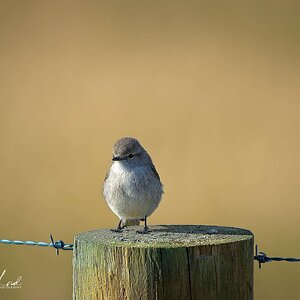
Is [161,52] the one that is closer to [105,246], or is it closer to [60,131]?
[60,131]

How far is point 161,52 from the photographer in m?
11.4

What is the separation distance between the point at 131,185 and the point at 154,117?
480cm

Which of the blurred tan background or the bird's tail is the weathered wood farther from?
the blurred tan background

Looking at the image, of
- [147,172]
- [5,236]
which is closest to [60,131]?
[5,236]

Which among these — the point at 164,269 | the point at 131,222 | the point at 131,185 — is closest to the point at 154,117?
the point at 131,222

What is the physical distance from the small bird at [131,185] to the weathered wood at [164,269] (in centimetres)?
168

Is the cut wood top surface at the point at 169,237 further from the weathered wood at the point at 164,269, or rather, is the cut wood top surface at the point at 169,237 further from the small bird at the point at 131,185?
the small bird at the point at 131,185

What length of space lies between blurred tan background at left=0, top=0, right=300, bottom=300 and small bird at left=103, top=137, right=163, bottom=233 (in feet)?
7.91

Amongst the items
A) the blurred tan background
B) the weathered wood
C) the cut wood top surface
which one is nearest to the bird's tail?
the cut wood top surface

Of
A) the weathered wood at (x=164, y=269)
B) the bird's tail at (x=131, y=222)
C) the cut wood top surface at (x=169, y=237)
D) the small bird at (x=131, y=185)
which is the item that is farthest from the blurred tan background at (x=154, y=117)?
the weathered wood at (x=164, y=269)

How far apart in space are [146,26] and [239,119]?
102 inches

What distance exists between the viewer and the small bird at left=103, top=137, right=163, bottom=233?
5.21 m

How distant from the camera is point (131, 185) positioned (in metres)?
5.27

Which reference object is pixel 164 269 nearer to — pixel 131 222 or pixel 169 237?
pixel 169 237
